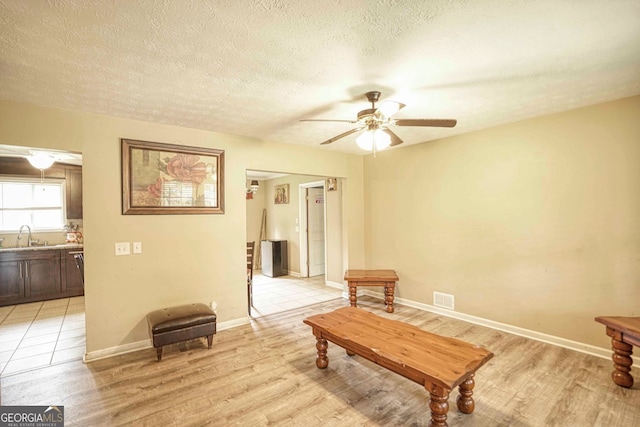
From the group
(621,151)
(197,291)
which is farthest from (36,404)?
(621,151)

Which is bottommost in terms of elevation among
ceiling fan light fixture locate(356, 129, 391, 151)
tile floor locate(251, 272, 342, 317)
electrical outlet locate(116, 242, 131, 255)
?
tile floor locate(251, 272, 342, 317)

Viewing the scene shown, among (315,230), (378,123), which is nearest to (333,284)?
(315,230)

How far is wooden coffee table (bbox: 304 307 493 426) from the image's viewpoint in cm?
180

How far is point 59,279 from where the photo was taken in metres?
4.89

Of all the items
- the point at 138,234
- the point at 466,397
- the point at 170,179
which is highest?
the point at 170,179

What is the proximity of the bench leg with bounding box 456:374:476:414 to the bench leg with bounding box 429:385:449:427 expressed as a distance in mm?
318

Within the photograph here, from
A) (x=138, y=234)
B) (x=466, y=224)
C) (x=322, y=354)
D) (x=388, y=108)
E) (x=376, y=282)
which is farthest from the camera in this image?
(x=376, y=282)

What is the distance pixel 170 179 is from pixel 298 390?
8.48 ft

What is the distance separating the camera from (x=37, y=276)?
4.71m

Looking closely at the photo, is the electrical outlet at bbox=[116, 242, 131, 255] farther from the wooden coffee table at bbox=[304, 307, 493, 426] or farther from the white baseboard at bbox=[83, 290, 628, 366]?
the wooden coffee table at bbox=[304, 307, 493, 426]

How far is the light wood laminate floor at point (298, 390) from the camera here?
1.99m

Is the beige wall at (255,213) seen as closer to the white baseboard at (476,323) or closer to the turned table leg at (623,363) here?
the white baseboard at (476,323)

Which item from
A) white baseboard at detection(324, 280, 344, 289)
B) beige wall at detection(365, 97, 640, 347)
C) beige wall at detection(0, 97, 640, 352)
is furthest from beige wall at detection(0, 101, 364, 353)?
beige wall at detection(365, 97, 640, 347)

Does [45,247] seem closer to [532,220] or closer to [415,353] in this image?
[415,353]
